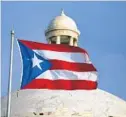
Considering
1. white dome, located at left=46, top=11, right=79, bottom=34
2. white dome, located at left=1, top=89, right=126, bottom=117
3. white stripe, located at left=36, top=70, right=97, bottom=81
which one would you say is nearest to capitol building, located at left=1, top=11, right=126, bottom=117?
white dome, located at left=1, top=89, right=126, bottom=117

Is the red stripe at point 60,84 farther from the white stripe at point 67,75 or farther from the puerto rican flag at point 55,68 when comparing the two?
the white stripe at point 67,75

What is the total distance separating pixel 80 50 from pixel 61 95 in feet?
63.2

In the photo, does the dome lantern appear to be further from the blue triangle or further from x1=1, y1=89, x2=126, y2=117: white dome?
the blue triangle

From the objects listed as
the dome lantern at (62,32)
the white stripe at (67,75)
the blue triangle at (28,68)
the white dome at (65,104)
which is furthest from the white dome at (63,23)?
the blue triangle at (28,68)

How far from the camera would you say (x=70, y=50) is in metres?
28.5

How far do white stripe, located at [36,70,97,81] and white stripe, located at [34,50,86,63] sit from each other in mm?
701

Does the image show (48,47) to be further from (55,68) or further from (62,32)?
(62,32)

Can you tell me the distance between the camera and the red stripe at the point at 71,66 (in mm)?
27797

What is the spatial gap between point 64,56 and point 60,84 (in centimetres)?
162

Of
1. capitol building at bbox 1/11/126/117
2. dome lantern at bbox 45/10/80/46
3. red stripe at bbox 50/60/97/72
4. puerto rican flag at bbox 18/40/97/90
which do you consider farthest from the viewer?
dome lantern at bbox 45/10/80/46

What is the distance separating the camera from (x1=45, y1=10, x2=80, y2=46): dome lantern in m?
52.2

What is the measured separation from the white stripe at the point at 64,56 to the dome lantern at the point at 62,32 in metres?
23.1

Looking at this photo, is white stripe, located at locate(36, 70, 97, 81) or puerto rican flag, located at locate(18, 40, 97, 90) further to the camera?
white stripe, located at locate(36, 70, 97, 81)

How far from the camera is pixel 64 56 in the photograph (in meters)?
28.2
